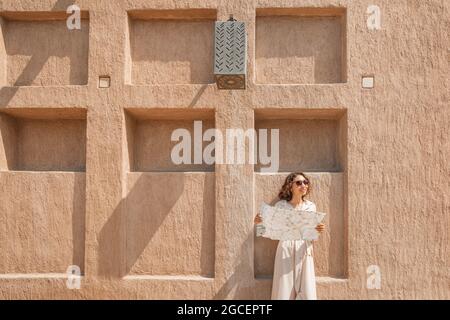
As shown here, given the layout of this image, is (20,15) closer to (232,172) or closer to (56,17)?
(56,17)

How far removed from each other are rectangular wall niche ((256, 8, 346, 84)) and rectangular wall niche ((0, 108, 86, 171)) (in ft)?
7.57

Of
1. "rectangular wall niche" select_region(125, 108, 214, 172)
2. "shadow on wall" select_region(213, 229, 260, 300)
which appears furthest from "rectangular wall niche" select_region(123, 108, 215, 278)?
"shadow on wall" select_region(213, 229, 260, 300)

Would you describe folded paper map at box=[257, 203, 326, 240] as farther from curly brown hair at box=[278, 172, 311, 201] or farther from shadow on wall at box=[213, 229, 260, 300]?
shadow on wall at box=[213, 229, 260, 300]

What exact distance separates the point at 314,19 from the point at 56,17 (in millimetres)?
3122

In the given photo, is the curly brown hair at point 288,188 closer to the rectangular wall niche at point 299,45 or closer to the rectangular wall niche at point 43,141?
the rectangular wall niche at point 299,45

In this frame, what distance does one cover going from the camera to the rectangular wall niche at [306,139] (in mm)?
5023

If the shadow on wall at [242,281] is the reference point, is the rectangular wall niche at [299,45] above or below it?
above

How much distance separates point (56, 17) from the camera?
5.16m

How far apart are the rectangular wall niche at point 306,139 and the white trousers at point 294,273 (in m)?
0.96

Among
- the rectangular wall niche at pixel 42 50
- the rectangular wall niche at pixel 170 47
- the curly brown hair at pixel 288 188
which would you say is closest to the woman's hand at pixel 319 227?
the curly brown hair at pixel 288 188

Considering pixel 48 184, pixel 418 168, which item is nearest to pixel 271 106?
pixel 418 168

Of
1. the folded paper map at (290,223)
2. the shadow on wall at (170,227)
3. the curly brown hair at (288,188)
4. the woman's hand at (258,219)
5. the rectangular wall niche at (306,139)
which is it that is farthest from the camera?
the rectangular wall niche at (306,139)

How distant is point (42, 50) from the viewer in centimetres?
515

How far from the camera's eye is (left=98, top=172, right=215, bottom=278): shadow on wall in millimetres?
4867
